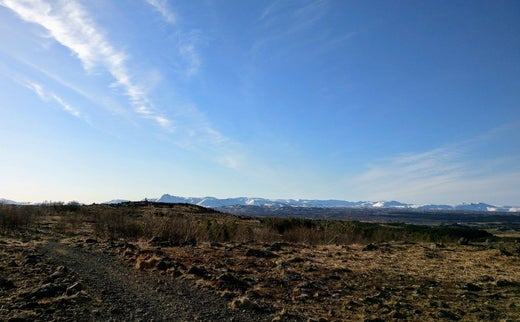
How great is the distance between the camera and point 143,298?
9039mm

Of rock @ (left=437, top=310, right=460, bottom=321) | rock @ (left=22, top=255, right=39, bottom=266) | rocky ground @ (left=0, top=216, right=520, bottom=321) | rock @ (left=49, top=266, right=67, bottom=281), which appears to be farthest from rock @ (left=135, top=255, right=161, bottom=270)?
rock @ (left=437, top=310, right=460, bottom=321)

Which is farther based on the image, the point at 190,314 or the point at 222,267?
the point at 222,267

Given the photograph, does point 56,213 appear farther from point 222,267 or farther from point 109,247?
point 222,267

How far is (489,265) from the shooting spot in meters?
16.7

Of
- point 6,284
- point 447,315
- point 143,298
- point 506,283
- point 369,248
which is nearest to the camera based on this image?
point 143,298

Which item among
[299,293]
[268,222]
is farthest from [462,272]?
[268,222]

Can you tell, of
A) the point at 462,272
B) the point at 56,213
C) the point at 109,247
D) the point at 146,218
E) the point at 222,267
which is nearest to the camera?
the point at 222,267

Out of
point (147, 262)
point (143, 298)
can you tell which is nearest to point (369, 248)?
point (147, 262)

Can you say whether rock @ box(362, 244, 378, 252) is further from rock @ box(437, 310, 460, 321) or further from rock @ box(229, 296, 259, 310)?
rock @ box(229, 296, 259, 310)

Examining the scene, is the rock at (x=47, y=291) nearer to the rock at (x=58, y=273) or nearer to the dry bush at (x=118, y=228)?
the rock at (x=58, y=273)

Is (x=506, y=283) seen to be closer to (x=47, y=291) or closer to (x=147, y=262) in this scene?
(x=147, y=262)

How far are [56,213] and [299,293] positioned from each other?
103 feet

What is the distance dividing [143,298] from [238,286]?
260 cm

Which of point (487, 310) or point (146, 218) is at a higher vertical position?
point (146, 218)
